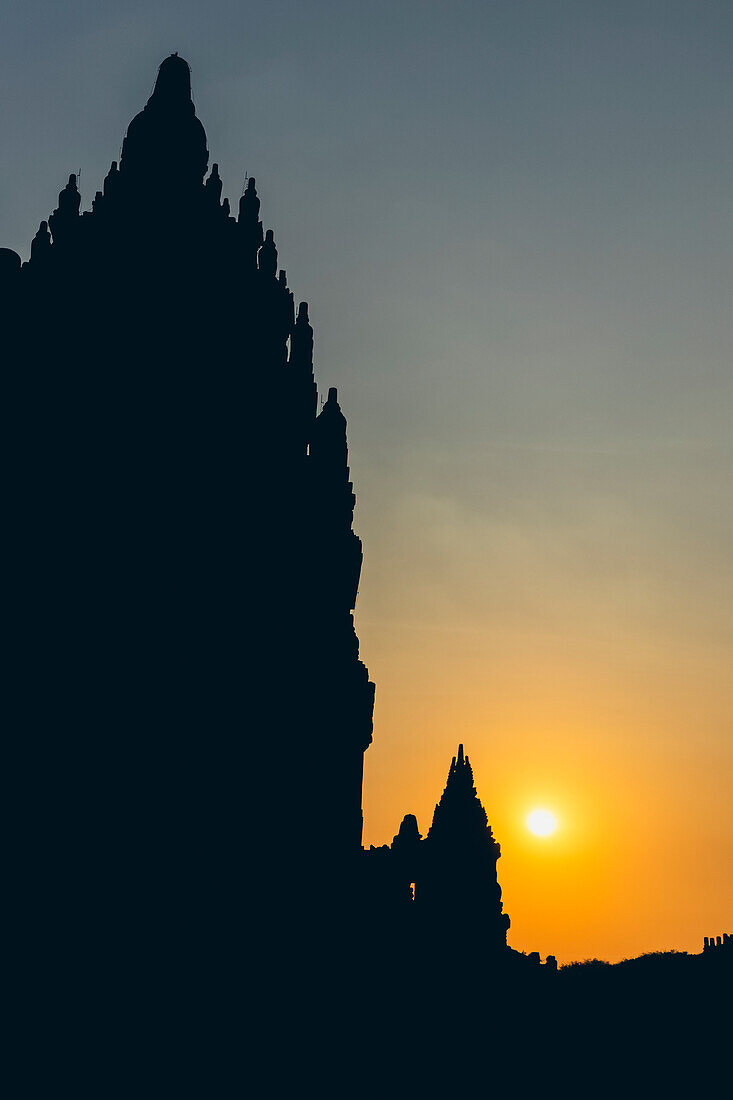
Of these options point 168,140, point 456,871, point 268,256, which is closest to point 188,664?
point 268,256

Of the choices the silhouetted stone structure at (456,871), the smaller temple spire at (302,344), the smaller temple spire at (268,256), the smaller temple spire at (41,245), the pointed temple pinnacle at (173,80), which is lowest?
the silhouetted stone structure at (456,871)

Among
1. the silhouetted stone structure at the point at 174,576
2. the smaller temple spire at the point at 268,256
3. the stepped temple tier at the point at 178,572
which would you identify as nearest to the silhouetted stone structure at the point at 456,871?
the stepped temple tier at the point at 178,572

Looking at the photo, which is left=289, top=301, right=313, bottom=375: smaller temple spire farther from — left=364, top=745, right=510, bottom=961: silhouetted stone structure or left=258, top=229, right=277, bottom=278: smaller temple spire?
left=364, top=745, right=510, bottom=961: silhouetted stone structure

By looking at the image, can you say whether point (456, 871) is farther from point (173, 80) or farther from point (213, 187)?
point (173, 80)

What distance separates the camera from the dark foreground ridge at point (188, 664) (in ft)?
176

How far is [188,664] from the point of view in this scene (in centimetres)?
5797

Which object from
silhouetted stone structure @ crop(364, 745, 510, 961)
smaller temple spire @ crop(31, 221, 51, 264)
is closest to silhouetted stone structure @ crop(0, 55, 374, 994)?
smaller temple spire @ crop(31, 221, 51, 264)

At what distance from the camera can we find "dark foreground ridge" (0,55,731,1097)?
176 feet

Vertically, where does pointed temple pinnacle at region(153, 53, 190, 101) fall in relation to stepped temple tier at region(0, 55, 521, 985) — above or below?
above

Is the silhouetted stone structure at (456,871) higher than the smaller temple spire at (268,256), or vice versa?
the smaller temple spire at (268,256)

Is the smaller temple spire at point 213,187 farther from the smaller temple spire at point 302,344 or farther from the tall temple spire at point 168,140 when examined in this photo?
the smaller temple spire at point 302,344

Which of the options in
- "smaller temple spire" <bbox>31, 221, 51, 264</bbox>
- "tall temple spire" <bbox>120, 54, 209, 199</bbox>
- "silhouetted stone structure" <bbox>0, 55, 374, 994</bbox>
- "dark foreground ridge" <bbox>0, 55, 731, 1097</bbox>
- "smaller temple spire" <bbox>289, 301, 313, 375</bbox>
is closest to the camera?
"dark foreground ridge" <bbox>0, 55, 731, 1097</bbox>

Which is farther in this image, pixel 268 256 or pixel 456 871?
pixel 456 871

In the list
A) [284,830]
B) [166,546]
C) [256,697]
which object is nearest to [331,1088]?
[284,830]
